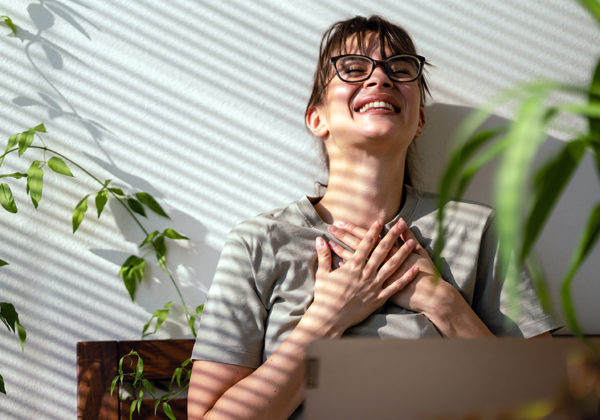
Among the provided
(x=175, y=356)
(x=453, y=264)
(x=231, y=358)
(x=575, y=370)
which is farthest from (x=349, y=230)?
(x=575, y=370)

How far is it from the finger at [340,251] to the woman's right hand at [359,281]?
0.5 inches

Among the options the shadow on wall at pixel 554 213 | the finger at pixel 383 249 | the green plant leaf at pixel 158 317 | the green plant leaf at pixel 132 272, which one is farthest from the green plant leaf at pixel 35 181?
the shadow on wall at pixel 554 213

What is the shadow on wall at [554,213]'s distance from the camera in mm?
1607

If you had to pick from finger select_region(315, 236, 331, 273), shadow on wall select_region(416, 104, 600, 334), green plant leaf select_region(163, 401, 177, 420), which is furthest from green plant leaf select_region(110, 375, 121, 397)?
shadow on wall select_region(416, 104, 600, 334)

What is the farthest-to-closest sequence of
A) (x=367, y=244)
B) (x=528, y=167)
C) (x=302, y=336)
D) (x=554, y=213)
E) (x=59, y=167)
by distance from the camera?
(x=554, y=213), (x=59, y=167), (x=367, y=244), (x=302, y=336), (x=528, y=167)

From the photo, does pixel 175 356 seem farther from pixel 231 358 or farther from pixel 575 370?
pixel 575 370

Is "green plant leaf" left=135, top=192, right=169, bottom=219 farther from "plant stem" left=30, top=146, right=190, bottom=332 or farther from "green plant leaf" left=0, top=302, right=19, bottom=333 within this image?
"green plant leaf" left=0, top=302, right=19, bottom=333

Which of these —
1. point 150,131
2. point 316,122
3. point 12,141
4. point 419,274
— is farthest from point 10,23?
point 419,274

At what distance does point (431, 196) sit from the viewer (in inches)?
59.2

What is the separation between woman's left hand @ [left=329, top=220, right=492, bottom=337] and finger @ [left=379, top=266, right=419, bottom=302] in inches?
0.6

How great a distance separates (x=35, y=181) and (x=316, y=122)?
61 cm

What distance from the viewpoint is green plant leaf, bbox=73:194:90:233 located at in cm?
146

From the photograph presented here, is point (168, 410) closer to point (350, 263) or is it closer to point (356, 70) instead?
point (350, 263)

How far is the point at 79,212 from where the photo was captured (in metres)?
1.46
